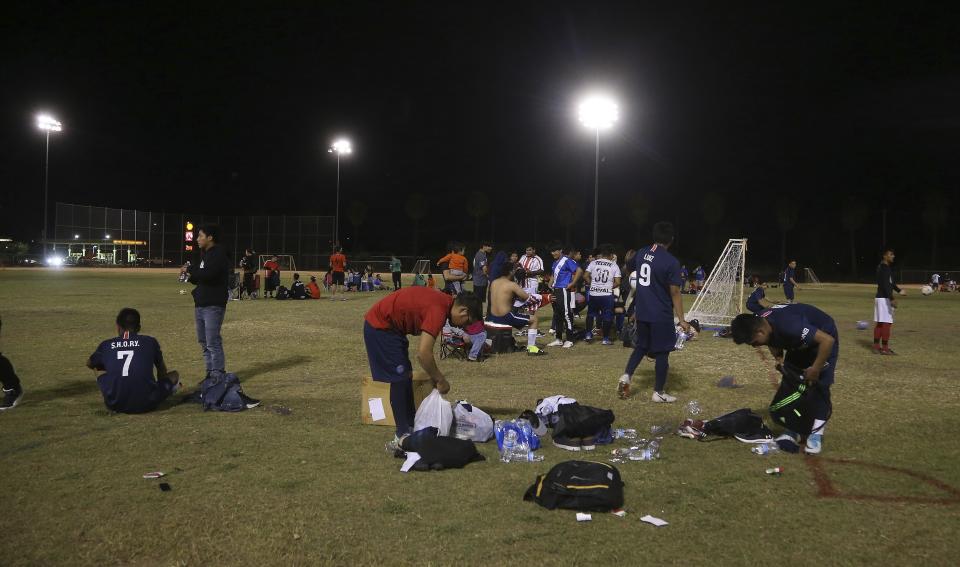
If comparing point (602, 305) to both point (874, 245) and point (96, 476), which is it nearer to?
point (96, 476)

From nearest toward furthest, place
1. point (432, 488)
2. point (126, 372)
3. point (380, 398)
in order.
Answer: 1. point (432, 488)
2. point (380, 398)
3. point (126, 372)

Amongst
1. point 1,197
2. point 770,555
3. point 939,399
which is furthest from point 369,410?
point 1,197

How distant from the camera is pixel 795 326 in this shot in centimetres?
561

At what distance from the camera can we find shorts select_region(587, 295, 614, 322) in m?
13.6

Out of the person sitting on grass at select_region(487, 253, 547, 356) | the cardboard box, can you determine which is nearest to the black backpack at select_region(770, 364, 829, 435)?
the cardboard box

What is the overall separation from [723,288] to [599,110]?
12.9 m

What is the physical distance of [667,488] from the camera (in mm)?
5113

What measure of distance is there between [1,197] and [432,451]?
3644 inches

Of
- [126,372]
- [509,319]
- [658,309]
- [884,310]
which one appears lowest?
[126,372]

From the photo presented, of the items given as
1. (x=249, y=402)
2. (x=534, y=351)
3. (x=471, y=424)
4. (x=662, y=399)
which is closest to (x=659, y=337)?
(x=662, y=399)

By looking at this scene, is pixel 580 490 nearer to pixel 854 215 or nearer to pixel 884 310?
pixel 884 310

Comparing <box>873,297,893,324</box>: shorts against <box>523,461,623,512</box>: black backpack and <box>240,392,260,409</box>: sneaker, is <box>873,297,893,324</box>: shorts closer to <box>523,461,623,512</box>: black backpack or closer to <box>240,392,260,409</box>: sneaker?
<box>523,461,623,512</box>: black backpack

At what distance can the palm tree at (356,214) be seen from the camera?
87.6 meters

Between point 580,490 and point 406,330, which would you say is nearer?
point 580,490
